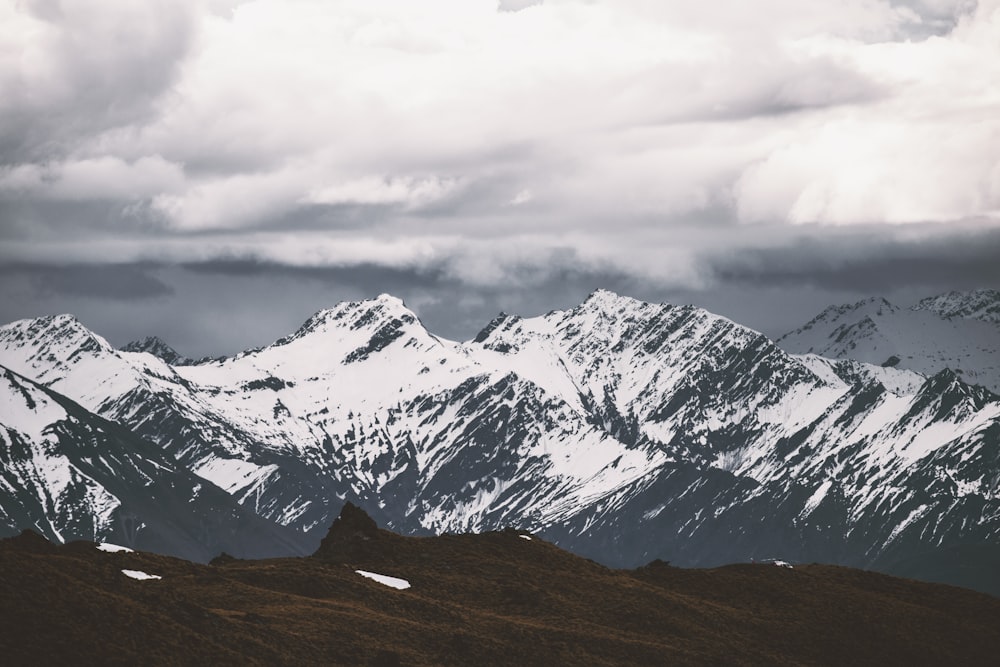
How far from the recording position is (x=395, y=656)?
122125mm

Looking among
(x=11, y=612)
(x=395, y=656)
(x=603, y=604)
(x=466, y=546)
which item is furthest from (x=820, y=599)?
(x=11, y=612)

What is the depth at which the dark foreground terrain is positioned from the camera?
359 ft

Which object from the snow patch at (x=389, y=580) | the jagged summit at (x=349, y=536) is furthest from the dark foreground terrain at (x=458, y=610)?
the snow patch at (x=389, y=580)

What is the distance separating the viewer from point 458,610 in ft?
463

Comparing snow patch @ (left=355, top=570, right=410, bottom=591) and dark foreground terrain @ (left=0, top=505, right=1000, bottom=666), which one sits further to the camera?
Result: snow patch @ (left=355, top=570, right=410, bottom=591)

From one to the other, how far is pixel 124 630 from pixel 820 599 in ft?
255

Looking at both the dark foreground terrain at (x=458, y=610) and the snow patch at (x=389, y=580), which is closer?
the dark foreground terrain at (x=458, y=610)

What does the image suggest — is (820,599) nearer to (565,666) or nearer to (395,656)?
(565,666)

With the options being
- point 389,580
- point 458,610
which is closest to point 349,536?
point 389,580

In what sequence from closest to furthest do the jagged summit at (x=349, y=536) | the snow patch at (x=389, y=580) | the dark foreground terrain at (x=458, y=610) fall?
the dark foreground terrain at (x=458, y=610) → the snow patch at (x=389, y=580) → the jagged summit at (x=349, y=536)

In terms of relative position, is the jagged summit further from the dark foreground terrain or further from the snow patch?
the snow patch

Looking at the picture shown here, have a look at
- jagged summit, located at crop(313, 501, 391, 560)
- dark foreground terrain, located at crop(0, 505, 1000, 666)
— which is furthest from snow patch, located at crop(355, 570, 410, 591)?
jagged summit, located at crop(313, 501, 391, 560)

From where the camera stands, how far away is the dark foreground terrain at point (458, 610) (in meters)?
110

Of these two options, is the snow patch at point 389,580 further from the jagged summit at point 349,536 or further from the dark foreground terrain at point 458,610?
the jagged summit at point 349,536
